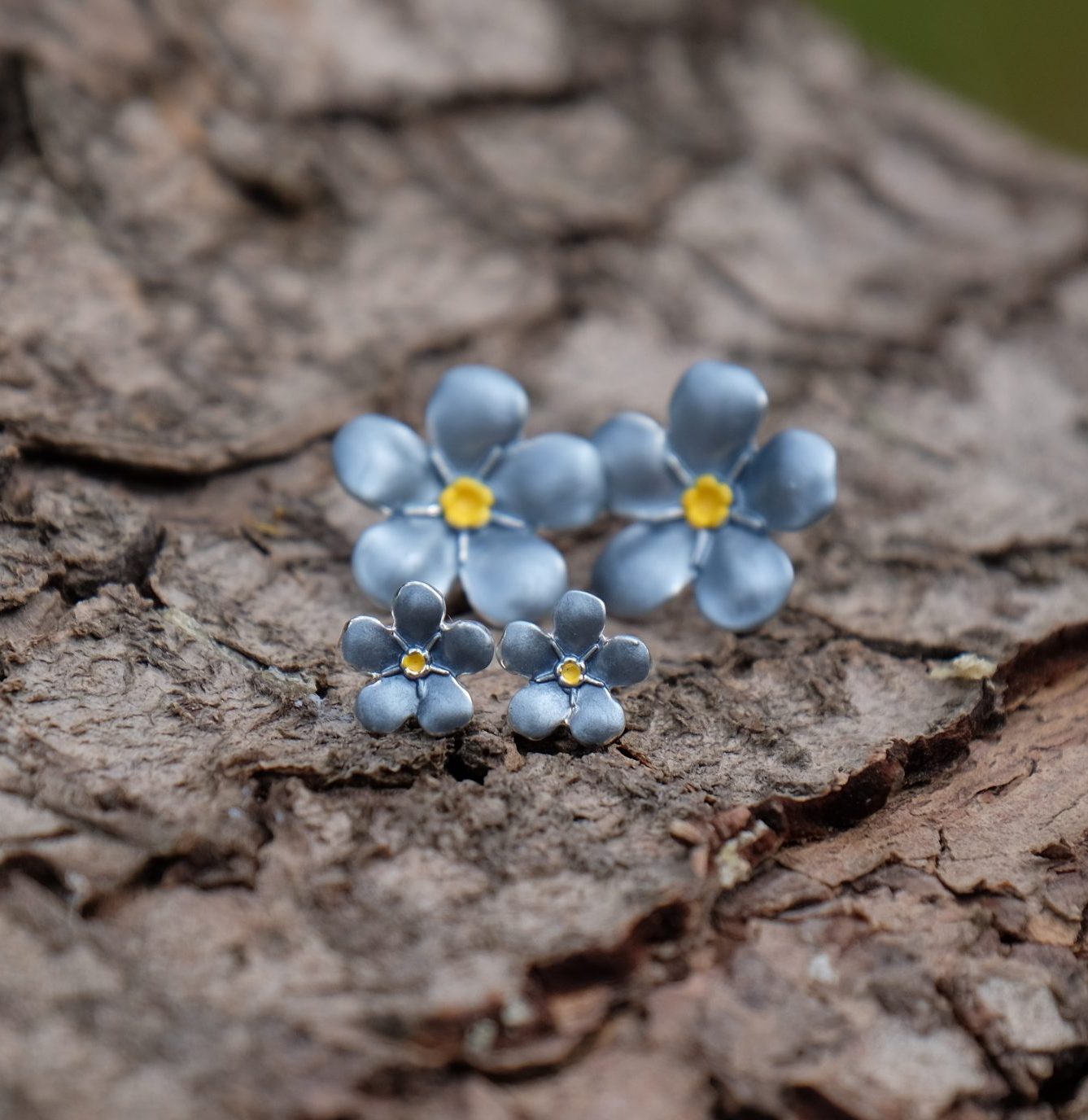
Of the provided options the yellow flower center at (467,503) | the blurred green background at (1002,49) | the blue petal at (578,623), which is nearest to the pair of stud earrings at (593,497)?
the yellow flower center at (467,503)

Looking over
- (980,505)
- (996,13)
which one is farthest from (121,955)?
(996,13)

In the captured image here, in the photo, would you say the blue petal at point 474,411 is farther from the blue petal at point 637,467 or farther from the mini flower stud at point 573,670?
the mini flower stud at point 573,670

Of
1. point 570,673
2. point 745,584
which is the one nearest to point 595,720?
point 570,673

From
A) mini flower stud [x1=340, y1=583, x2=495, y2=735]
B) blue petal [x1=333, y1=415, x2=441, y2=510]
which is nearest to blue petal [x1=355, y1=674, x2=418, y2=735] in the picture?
mini flower stud [x1=340, y1=583, x2=495, y2=735]

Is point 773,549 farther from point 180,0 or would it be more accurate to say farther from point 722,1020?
point 180,0

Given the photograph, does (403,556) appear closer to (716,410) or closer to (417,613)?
(417,613)

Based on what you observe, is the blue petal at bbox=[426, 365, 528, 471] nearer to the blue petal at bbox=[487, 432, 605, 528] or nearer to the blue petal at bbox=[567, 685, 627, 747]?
the blue petal at bbox=[487, 432, 605, 528]
